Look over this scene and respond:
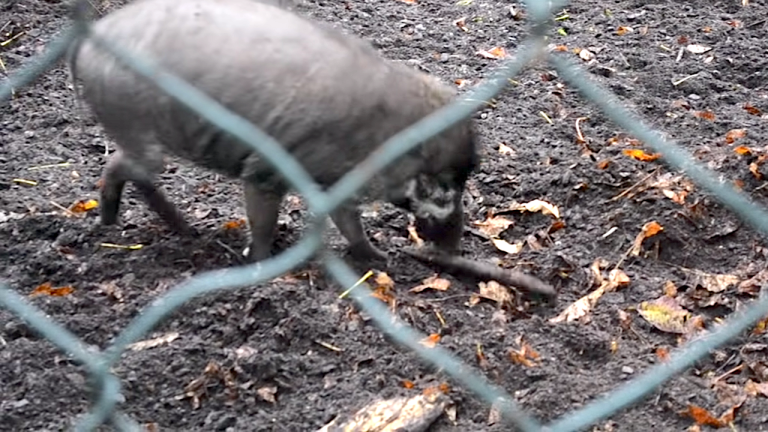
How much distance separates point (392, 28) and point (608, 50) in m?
0.58

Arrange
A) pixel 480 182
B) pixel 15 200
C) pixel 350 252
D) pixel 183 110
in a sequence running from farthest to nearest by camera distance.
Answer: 1. pixel 480 182
2. pixel 15 200
3. pixel 350 252
4. pixel 183 110

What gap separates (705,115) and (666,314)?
0.84 metres

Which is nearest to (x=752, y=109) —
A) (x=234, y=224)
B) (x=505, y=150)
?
(x=505, y=150)

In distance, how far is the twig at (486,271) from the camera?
7.61 ft

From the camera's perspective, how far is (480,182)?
2.73 metres

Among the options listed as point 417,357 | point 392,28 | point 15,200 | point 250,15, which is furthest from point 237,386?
point 392,28

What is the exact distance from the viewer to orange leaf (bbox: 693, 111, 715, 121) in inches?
116

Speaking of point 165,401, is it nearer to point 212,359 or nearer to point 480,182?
point 212,359

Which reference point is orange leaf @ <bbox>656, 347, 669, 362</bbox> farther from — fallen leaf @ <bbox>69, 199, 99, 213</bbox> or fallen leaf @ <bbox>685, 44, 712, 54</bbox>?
fallen leaf @ <bbox>685, 44, 712, 54</bbox>

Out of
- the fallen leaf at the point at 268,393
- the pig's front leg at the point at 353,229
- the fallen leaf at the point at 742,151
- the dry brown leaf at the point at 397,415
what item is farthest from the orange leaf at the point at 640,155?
the fallen leaf at the point at 268,393

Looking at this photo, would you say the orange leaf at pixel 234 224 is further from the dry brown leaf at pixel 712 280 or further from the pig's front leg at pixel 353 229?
the dry brown leaf at pixel 712 280

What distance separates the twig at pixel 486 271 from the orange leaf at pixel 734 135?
0.73m

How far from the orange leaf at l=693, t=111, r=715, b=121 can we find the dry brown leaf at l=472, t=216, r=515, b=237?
0.65m

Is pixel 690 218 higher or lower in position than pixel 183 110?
lower
